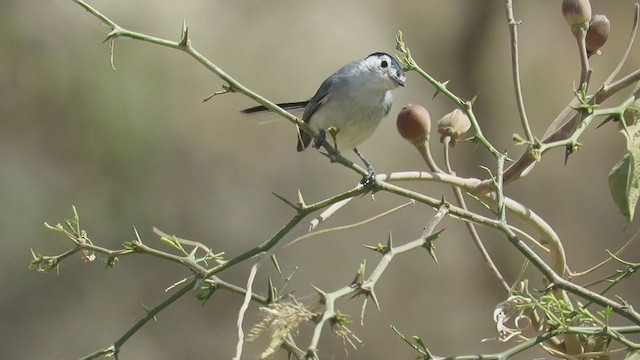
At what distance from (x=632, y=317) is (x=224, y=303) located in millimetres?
3253

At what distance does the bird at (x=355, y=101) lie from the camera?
2.08m

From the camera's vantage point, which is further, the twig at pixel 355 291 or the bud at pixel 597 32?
the bud at pixel 597 32

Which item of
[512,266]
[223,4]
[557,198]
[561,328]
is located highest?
[561,328]

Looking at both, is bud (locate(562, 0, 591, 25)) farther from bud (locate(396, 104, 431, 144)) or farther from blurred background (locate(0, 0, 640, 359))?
blurred background (locate(0, 0, 640, 359))

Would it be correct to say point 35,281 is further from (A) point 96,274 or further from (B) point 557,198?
(B) point 557,198

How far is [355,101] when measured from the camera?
210 centimetres

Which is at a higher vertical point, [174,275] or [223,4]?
[223,4]

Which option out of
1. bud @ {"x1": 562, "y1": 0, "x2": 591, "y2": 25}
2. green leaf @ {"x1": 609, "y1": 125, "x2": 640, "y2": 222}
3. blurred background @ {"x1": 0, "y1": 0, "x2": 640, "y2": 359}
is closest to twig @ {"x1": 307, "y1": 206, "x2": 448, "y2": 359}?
green leaf @ {"x1": 609, "y1": 125, "x2": 640, "y2": 222}

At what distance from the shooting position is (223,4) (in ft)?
14.1

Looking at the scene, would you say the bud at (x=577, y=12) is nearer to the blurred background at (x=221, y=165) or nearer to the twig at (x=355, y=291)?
the twig at (x=355, y=291)

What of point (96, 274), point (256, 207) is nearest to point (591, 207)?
point (256, 207)

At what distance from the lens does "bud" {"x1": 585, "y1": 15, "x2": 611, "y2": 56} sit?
1248 mm

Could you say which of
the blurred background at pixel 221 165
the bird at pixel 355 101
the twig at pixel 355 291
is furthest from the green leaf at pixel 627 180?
the blurred background at pixel 221 165

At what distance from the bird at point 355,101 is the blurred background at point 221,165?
1.55 metres
